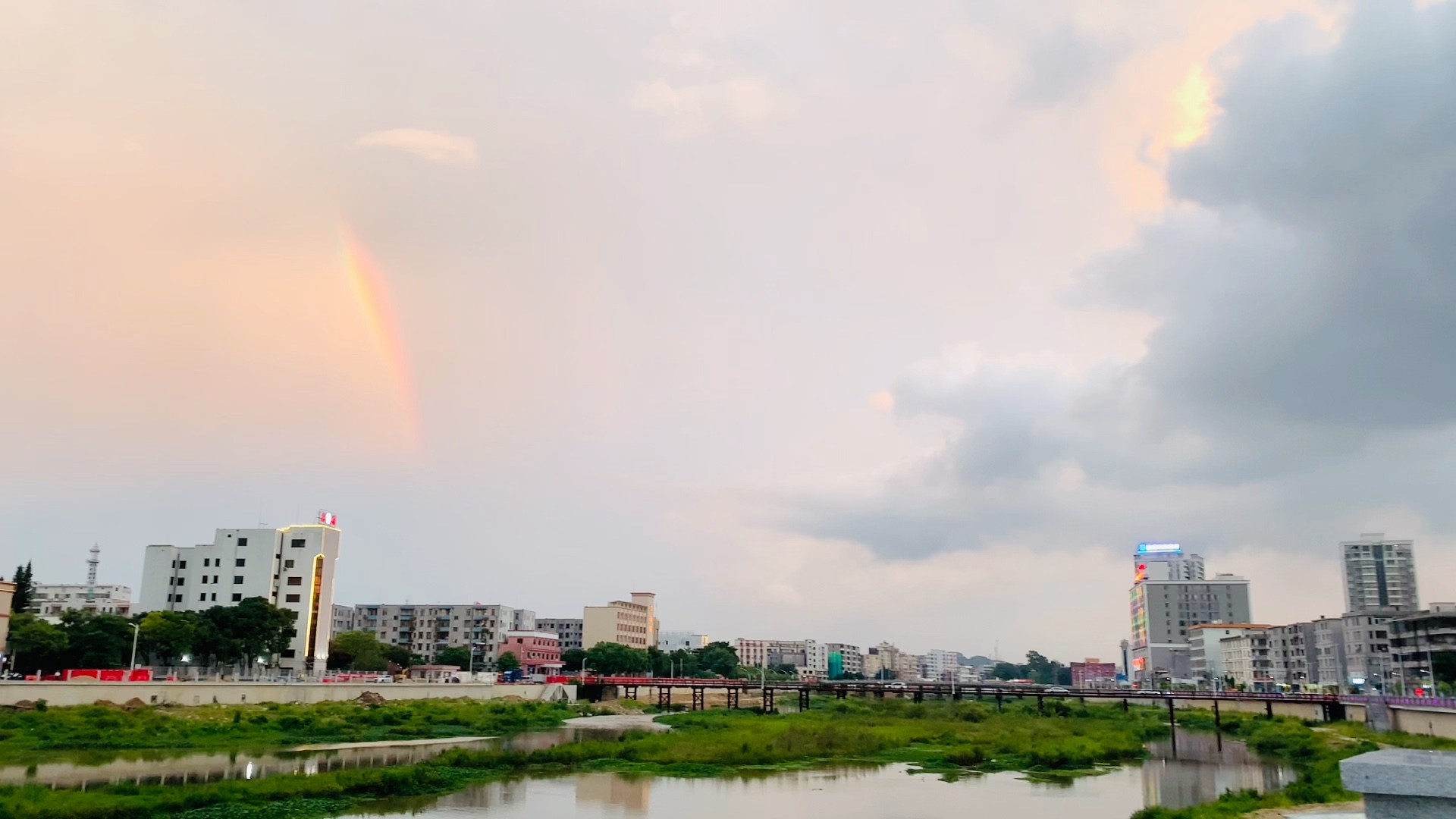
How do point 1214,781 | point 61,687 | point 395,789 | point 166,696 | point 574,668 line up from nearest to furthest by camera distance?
1. point 395,789
2. point 1214,781
3. point 61,687
4. point 166,696
5. point 574,668

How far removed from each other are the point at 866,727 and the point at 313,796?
131 feet

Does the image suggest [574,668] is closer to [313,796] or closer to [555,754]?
[555,754]

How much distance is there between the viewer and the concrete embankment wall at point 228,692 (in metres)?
49.6

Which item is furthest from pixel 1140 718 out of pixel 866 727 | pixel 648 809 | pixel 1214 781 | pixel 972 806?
pixel 648 809

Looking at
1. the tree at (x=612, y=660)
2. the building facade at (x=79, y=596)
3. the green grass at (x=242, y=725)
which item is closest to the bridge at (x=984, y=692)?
the tree at (x=612, y=660)

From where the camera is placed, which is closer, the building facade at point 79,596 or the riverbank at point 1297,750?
the riverbank at point 1297,750

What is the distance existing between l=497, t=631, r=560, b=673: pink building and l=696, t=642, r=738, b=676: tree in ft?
75.6

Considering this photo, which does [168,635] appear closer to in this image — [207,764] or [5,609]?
[5,609]

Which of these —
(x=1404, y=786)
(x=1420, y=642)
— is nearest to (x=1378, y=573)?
(x=1420, y=642)

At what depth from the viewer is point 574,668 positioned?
434ft

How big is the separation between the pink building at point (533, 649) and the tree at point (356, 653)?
2914 centimetres

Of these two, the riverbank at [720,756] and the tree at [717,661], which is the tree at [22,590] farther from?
the tree at [717,661]

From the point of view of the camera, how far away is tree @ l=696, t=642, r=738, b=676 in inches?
6014

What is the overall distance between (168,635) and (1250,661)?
119568mm
